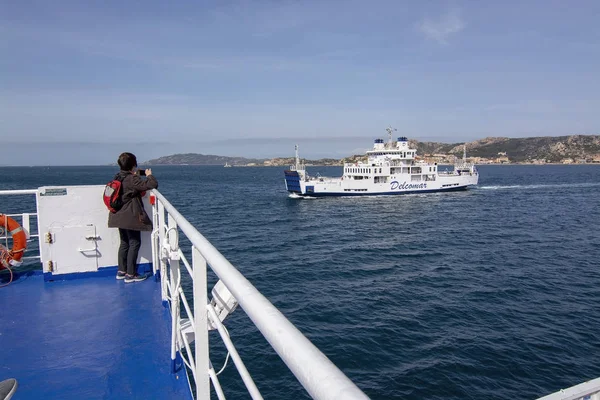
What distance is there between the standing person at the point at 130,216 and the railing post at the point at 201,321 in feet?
10.5

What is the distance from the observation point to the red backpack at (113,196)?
5109mm

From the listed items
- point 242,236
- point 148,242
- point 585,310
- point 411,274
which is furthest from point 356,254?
point 148,242

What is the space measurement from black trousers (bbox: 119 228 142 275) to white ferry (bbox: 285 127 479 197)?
46.0m

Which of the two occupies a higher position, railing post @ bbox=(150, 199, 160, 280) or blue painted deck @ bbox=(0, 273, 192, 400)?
railing post @ bbox=(150, 199, 160, 280)

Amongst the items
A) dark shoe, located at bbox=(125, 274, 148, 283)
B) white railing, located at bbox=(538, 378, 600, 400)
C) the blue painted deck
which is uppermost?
dark shoe, located at bbox=(125, 274, 148, 283)

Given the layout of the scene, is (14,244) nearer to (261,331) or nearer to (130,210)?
(130,210)

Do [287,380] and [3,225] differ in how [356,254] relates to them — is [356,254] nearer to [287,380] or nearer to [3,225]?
[287,380]

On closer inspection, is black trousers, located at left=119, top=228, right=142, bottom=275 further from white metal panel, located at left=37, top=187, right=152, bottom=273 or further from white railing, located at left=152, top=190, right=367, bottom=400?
white railing, located at left=152, top=190, right=367, bottom=400

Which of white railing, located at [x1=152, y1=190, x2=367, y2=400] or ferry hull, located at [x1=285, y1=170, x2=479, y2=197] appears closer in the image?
white railing, located at [x1=152, y1=190, x2=367, y2=400]

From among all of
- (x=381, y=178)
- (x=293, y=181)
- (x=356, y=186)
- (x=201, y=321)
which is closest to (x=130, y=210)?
(x=201, y=321)

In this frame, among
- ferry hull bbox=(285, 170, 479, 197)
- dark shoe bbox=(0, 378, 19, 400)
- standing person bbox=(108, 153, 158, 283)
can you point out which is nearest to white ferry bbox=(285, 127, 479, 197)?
ferry hull bbox=(285, 170, 479, 197)

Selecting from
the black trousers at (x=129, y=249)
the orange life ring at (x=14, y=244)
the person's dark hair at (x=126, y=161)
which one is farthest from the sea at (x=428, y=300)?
the person's dark hair at (x=126, y=161)

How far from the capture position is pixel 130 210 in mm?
5289

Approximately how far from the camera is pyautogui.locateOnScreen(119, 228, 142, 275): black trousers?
5430 millimetres
